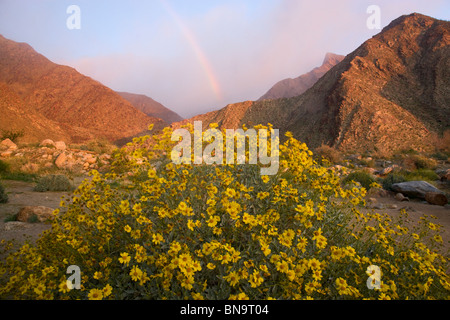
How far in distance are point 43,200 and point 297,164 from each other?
6.98 meters

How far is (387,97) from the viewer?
26547 millimetres

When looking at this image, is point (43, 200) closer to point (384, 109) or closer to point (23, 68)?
point (384, 109)

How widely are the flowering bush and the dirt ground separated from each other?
2.12 meters

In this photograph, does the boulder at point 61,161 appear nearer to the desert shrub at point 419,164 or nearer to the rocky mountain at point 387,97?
the desert shrub at point 419,164

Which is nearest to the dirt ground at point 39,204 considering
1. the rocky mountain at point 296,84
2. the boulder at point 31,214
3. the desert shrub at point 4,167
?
the boulder at point 31,214

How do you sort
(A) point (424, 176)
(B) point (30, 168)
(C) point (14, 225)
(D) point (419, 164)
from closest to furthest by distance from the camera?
1. (C) point (14, 225)
2. (A) point (424, 176)
3. (B) point (30, 168)
4. (D) point (419, 164)

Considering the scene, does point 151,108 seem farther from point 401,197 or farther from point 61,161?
point 401,197

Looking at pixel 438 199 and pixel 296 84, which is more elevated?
pixel 296 84

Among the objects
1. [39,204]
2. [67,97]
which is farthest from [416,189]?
[67,97]

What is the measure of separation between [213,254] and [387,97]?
3098 centimetres

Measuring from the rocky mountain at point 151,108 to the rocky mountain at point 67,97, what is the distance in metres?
26.8

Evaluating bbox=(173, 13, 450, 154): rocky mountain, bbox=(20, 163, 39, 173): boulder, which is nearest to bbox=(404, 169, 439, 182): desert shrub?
bbox=(173, 13, 450, 154): rocky mountain

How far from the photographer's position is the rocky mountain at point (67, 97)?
4638 cm
